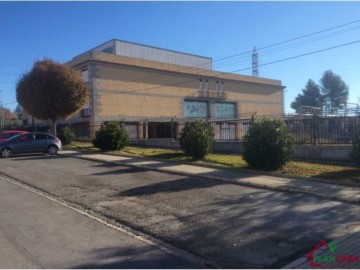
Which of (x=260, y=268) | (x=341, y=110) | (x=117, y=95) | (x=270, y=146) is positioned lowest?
(x=260, y=268)

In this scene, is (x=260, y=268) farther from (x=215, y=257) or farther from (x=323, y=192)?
(x=323, y=192)

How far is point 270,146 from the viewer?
1470cm

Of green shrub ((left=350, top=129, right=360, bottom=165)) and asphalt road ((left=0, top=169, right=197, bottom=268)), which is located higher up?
green shrub ((left=350, top=129, right=360, bottom=165))

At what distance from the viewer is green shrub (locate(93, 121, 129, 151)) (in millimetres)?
24500

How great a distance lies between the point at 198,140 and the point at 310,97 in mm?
72263

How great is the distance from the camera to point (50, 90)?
3002 cm

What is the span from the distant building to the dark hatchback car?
1218 cm

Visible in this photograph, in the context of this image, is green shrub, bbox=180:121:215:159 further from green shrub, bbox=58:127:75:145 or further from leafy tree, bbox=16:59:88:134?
green shrub, bbox=58:127:75:145

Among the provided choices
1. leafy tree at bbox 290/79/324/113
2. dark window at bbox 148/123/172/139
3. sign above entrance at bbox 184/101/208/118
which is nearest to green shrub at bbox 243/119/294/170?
dark window at bbox 148/123/172/139

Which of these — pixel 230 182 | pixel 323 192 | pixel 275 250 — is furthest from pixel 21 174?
pixel 275 250

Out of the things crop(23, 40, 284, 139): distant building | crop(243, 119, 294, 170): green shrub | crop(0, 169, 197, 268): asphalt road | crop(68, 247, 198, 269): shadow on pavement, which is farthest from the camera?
crop(23, 40, 284, 139): distant building

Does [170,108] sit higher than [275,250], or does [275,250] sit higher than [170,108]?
[170,108]

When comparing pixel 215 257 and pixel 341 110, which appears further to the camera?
pixel 341 110

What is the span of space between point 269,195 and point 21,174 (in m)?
9.57
